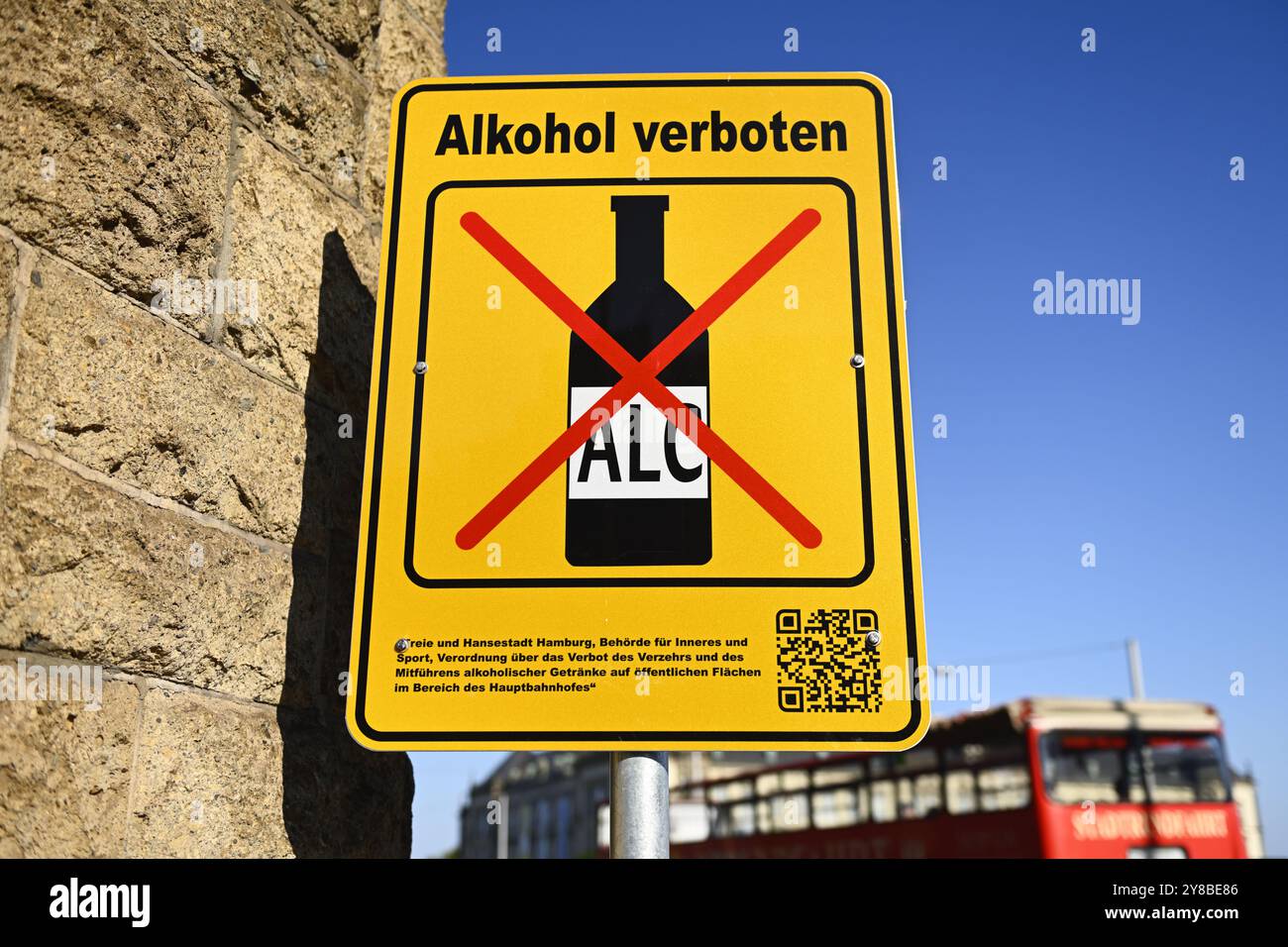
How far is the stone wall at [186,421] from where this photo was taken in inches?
52.6

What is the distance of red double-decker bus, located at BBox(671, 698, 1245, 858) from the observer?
8.66 m

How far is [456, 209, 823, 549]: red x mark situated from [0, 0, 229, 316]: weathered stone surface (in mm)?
439

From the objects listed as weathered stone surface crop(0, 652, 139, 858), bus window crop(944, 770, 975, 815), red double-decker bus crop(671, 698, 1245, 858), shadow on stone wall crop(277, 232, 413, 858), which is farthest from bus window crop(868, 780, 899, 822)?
weathered stone surface crop(0, 652, 139, 858)

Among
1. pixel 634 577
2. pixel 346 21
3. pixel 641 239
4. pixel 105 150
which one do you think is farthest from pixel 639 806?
pixel 346 21

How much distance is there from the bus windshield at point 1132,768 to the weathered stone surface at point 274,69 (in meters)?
8.32

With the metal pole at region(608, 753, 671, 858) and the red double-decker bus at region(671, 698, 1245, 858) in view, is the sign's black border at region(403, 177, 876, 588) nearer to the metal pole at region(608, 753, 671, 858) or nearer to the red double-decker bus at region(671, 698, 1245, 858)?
the metal pole at region(608, 753, 671, 858)

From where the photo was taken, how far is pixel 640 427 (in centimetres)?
156

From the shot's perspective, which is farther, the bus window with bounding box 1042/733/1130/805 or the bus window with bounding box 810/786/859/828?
the bus window with bounding box 810/786/859/828

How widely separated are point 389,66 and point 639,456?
3.81ft

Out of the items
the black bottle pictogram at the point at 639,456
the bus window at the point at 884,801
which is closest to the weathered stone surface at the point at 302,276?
the black bottle pictogram at the point at 639,456

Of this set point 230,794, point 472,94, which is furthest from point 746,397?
point 230,794

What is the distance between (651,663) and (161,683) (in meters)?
0.69

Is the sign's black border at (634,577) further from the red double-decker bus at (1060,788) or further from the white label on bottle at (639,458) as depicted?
the red double-decker bus at (1060,788)

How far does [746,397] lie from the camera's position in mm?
1573
